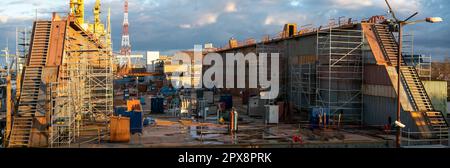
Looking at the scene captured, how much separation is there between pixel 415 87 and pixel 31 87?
22.7 meters

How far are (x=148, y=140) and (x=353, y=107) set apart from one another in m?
15.2

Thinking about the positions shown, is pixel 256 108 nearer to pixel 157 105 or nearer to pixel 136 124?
pixel 157 105

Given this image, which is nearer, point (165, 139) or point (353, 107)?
point (165, 139)

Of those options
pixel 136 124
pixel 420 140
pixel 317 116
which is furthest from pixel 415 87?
pixel 136 124

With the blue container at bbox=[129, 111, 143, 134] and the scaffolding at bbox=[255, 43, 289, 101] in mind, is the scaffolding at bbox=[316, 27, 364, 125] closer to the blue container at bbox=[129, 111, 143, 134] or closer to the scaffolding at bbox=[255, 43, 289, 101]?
the scaffolding at bbox=[255, 43, 289, 101]

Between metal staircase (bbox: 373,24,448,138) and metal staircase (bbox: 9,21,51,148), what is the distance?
71.0ft

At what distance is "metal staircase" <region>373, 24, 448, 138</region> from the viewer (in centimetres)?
2364

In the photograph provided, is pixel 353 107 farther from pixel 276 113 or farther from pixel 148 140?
pixel 148 140

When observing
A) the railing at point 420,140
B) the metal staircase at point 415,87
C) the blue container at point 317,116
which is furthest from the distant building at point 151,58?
the railing at point 420,140

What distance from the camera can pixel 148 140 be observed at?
22.4 meters

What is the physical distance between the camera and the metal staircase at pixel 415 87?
23.6 m

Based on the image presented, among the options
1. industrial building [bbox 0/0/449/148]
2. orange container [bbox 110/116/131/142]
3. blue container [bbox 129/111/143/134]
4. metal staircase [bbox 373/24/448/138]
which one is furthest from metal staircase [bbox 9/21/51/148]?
metal staircase [bbox 373/24/448/138]
